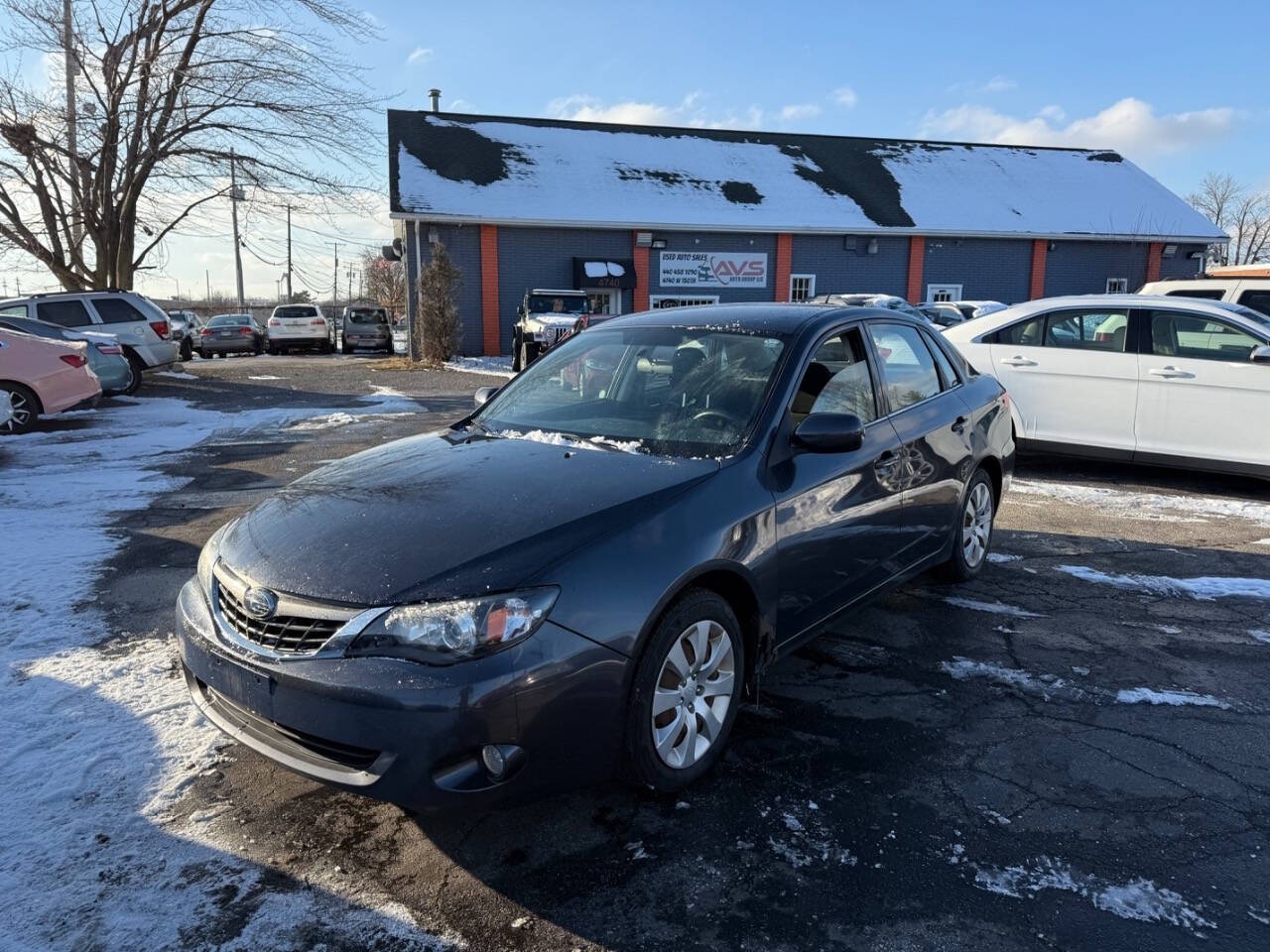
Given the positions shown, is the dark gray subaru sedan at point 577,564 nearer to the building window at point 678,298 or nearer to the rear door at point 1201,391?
the rear door at point 1201,391

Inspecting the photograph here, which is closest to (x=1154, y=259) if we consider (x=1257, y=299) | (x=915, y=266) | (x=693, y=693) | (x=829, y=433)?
(x=915, y=266)

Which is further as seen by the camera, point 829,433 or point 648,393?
point 648,393

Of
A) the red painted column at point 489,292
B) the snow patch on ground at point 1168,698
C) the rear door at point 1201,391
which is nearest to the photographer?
the snow patch on ground at point 1168,698

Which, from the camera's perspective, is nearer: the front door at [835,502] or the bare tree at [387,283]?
the front door at [835,502]

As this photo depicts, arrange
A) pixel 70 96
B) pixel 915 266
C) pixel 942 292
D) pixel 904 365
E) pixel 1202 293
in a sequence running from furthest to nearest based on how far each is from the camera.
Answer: pixel 942 292 < pixel 915 266 < pixel 70 96 < pixel 1202 293 < pixel 904 365

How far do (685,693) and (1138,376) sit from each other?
658 cm

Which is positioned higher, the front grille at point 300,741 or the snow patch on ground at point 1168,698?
the front grille at point 300,741

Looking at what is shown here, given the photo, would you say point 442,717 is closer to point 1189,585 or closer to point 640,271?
point 1189,585

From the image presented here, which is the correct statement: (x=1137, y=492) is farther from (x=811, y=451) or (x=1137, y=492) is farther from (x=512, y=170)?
(x=512, y=170)

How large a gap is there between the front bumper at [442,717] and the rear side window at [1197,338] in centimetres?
707

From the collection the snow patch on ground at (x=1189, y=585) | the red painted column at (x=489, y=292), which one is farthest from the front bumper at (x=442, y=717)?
the red painted column at (x=489, y=292)

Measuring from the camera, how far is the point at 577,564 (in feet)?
8.29

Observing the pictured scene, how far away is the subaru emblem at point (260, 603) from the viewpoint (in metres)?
2.58

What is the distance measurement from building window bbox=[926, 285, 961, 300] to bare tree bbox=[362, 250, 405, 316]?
2287 cm
